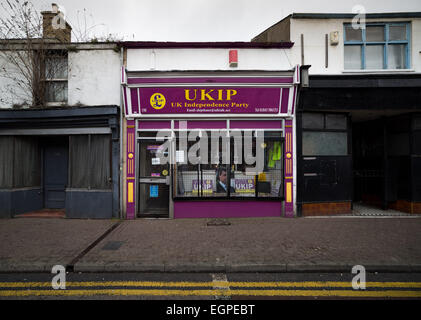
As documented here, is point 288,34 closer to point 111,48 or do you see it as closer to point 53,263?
point 111,48

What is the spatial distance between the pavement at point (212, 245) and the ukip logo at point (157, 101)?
152 inches

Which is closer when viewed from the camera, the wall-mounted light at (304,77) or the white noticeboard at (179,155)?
the wall-mounted light at (304,77)

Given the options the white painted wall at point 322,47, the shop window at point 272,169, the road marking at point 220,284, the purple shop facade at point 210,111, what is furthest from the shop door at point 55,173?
the white painted wall at point 322,47

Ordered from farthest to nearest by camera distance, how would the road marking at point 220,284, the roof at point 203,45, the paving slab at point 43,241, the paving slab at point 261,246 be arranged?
the roof at point 203,45 → the paving slab at point 43,241 → the paving slab at point 261,246 → the road marking at point 220,284

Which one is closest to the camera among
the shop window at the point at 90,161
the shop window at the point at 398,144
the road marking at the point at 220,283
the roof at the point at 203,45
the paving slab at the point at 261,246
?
the road marking at the point at 220,283

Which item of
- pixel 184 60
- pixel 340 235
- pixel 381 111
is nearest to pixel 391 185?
pixel 381 111

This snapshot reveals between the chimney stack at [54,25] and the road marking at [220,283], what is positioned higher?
the chimney stack at [54,25]

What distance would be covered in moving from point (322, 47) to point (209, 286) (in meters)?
8.15

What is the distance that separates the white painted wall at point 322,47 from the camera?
7293 millimetres

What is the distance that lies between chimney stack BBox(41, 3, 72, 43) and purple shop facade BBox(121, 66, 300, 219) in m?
3.55

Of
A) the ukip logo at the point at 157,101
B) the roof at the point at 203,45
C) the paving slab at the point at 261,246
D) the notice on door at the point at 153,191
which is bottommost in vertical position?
the paving slab at the point at 261,246

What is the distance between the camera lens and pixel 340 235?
5.46 metres

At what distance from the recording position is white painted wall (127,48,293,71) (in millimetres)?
7305

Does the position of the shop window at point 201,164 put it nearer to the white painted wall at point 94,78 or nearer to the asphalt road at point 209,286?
the white painted wall at point 94,78
